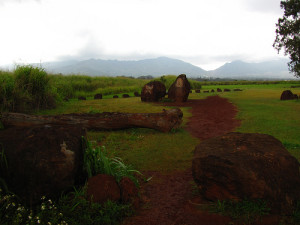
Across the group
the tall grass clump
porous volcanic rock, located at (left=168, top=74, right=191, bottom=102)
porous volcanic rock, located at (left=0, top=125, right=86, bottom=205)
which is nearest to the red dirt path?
porous volcanic rock, located at (left=0, top=125, right=86, bottom=205)

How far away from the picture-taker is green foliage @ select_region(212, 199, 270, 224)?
3049mm

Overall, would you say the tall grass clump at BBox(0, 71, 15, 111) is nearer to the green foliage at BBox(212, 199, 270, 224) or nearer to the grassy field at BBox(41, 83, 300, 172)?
the grassy field at BBox(41, 83, 300, 172)

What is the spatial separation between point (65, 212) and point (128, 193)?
0.90m

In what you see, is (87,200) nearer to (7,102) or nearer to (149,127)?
(149,127)

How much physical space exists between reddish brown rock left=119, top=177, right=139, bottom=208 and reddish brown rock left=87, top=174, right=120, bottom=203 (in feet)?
0.31

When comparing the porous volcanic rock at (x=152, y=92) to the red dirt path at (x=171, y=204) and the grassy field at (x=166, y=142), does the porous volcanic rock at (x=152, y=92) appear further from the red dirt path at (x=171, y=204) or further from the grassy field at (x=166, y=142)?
the red dirt path at (x=171, y=204)

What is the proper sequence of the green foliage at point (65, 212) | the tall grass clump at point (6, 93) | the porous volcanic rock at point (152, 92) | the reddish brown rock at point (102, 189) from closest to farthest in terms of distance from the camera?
the green foliage at point (65, 212) → the reddish brown rock at point (102, 189) → the tall grass clump at point (6, 93) → the porous volcanic rock at point (152, 92)

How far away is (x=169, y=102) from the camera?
16875 mm

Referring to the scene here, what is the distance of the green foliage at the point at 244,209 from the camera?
305 centimetres

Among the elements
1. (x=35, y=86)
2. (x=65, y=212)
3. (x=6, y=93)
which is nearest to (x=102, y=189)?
(x=65, y=212)

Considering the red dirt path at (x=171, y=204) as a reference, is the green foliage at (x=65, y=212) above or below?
above

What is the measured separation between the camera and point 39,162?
321 centimetres

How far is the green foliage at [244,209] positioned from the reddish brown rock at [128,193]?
3.69 feet

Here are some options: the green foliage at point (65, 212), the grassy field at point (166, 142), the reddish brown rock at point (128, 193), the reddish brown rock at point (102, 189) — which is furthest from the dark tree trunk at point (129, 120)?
the green foliage at point (65, 212)
